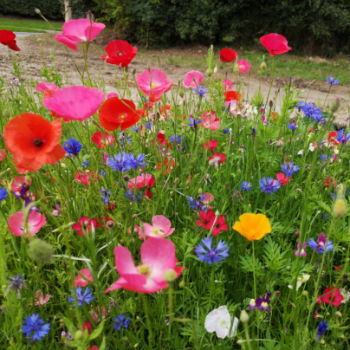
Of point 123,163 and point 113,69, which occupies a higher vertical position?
point 123,163

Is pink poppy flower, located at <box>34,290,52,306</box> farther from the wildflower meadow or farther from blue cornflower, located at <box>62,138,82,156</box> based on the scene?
blue cornflower, located at <box>62,138,82,156</box>

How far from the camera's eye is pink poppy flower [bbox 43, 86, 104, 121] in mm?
1071

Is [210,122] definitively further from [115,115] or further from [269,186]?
[115,115]

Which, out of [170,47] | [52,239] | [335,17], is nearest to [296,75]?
[335,17]

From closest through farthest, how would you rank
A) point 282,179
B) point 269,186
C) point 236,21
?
point 269,186, point 282,179, point 236,21

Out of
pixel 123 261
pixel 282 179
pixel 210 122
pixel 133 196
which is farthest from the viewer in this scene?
pixel 210 122

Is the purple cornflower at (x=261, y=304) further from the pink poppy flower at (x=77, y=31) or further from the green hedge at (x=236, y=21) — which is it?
the green hedge at (x=236, y=21)

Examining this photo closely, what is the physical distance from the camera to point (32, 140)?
1.05 meters

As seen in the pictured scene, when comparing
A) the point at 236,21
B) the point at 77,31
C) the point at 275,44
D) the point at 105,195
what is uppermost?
the point at 77,31

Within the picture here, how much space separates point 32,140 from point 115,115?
40cm

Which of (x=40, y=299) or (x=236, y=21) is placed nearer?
(x=40, y=299)

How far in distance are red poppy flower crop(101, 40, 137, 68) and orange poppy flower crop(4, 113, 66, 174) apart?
624 mm

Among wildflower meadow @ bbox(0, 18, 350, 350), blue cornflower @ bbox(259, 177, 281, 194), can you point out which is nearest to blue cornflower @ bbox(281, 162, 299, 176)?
wildflower meadow @ bbox(0, 18, 350, 350)

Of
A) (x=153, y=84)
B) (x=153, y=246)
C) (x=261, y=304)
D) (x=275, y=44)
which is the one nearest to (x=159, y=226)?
(x=153, y=246)
